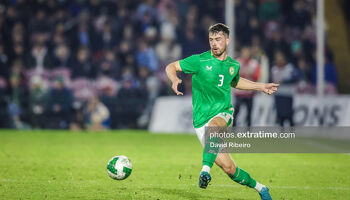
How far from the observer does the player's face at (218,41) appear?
25.3 ft

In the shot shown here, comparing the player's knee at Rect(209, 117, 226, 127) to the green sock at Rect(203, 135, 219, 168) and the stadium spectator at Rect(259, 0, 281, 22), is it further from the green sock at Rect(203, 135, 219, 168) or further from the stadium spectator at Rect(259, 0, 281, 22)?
the stadium spectator at Rect(259, 0, 281, 22)

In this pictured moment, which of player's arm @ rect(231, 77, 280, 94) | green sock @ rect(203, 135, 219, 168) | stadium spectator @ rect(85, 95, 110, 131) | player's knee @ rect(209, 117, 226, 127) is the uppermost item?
player's arm @ rect(231, 77, 280, 94)

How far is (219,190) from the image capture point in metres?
8.92

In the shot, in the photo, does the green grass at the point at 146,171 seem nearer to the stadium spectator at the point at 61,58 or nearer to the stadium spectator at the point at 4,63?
the stadium spectator at the point at 4,63

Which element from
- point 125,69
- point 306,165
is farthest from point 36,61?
point 306,165

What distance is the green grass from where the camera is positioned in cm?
859

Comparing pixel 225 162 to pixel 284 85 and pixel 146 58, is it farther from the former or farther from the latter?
pixel 146 58

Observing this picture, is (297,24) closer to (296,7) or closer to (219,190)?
(296,7)

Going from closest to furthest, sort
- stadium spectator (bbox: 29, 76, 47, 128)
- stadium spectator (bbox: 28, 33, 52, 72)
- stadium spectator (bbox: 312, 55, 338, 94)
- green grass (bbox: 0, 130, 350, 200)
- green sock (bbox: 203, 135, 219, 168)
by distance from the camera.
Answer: green sock (bbox: 203, 135, 219, 168), green grass (bbox: 0, 130, 350, 200), stadium spectator (bbox: 29, 76, 47, 128), stadium spectator (bbox: 28, 33, 52, 72), stadium spectator (bbox: 312, 55, 338, 94)

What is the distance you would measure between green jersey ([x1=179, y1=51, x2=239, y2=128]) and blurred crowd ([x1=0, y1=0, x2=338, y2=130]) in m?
10.5

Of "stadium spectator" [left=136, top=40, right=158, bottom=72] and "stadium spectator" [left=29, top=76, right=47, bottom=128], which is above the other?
"stadium spectator" [left=136, top=40, right=158, bottom=72]

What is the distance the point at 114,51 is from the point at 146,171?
37.6 ft

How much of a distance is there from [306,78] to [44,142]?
10408 mm

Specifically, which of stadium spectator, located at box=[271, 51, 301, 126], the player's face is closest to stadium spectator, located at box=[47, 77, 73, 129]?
stadium spectator, located at box=[271, 51, 301, 126]
